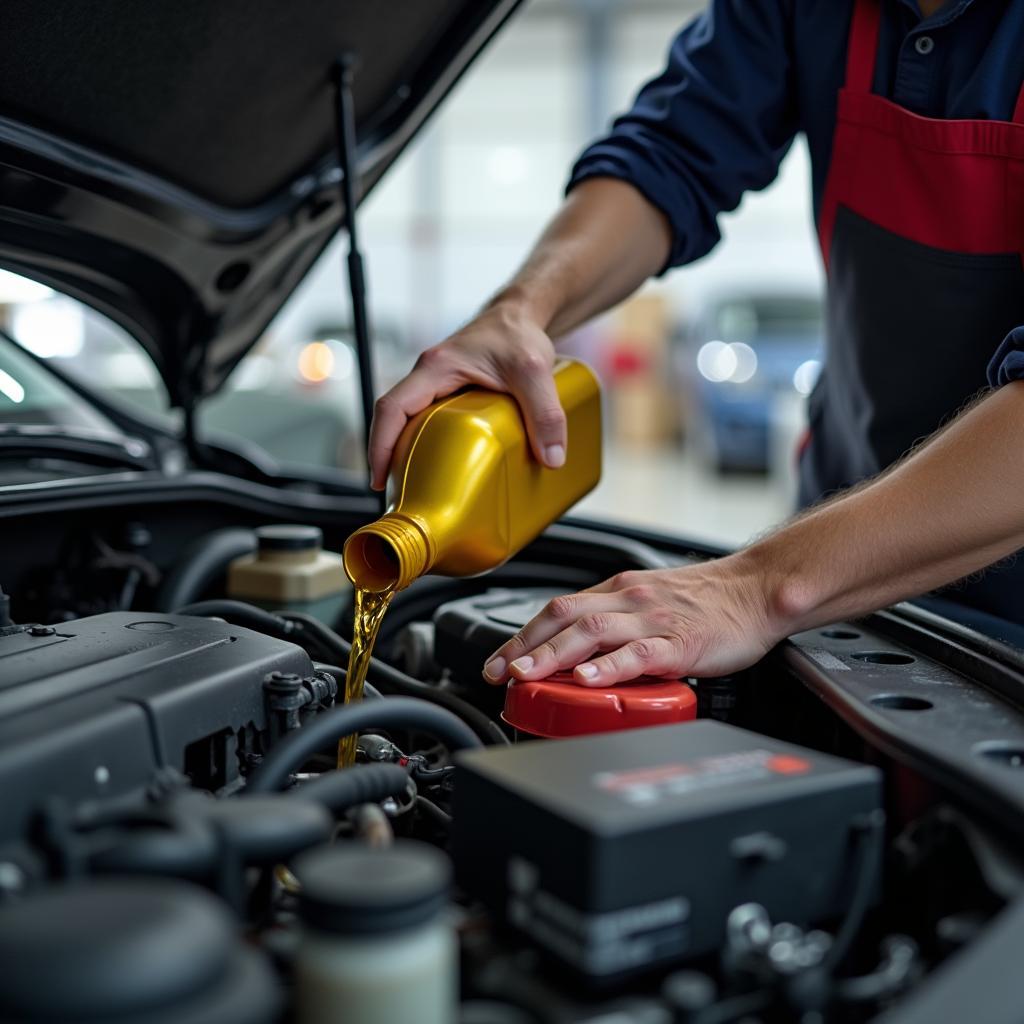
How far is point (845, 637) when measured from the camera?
3.43 feet

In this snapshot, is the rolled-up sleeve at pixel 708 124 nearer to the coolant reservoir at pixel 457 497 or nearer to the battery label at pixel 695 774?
the coolant reservoir at pixel 457 497

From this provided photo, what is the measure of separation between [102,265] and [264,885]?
0.95m

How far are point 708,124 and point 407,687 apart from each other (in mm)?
818

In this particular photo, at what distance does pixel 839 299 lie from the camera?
56.2 inches

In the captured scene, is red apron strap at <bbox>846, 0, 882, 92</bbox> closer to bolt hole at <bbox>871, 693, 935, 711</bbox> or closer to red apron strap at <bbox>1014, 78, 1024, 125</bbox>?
red apron strap at <bbox>1014, 78, 1024, 125</bbox>

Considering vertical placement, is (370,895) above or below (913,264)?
below

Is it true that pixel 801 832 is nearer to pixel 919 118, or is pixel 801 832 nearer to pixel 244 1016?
pixel 244 1016

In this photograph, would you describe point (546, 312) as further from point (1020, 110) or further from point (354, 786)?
point (354, 786)

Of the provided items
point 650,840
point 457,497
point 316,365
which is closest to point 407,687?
point 457,497

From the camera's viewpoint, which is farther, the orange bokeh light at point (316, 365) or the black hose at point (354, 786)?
the orange bokeh light at point (316, 365)

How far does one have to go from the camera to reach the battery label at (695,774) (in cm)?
59

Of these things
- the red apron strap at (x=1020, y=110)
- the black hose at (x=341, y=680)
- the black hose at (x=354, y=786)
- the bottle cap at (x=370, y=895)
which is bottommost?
the black hose at (x=341, y=680)

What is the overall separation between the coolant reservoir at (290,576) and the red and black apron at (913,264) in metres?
0.62

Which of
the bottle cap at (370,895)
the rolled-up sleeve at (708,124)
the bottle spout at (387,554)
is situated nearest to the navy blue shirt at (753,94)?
the rolled-up sleeve at (708,124)
